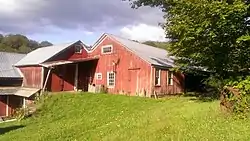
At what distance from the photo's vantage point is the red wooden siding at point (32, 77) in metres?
41.7

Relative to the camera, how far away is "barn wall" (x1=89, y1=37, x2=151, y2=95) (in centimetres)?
3584

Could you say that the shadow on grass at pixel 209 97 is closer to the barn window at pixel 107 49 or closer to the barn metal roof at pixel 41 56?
the barn window at pixel 107 49

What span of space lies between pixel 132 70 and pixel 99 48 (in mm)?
6193

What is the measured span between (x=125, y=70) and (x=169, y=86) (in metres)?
4.83

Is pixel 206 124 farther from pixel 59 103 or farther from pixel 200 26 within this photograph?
pixel 59 103

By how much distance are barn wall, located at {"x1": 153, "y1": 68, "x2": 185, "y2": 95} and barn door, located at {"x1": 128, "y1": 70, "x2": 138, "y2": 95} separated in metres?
2.03

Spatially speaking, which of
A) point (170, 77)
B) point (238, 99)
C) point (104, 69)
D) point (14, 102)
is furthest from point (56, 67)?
point (238, 99)

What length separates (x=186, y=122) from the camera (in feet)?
51.8

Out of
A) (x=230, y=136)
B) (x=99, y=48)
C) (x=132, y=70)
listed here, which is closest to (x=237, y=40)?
(x=230, y=136)

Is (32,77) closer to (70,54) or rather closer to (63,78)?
(63,78)

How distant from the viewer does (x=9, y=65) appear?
4675 cm

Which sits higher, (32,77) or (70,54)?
(70,54)

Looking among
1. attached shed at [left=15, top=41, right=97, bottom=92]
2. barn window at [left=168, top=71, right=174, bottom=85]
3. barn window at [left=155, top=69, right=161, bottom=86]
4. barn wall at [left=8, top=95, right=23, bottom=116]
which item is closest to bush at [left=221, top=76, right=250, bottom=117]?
barn window at [left=155, top=69, right=161, bottom=86]

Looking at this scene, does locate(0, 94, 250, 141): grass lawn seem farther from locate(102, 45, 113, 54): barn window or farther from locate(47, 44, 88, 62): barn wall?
locate(47, 44, 88, 62): barn wall
